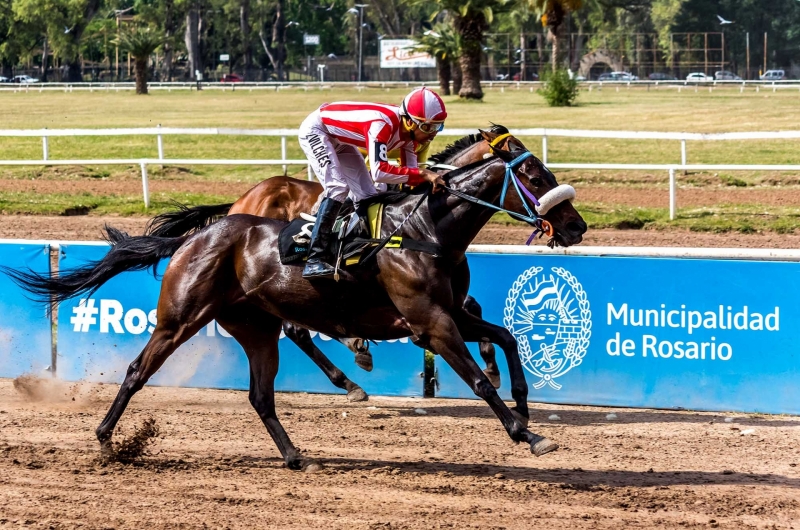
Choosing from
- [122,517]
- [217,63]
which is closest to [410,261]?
[122,517]

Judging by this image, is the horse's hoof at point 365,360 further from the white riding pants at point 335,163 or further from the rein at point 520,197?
the rein at point 520,197

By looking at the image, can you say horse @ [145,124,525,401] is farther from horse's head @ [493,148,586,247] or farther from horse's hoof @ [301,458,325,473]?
horse's hoof @ [301,458,325,473]

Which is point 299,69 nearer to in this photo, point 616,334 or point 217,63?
point 217,63

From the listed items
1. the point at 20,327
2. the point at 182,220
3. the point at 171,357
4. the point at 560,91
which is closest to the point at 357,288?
the point at 182,220

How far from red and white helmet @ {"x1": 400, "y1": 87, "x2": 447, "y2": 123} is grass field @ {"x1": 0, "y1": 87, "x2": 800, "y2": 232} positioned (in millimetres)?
8388

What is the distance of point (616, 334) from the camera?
7598 millimetres

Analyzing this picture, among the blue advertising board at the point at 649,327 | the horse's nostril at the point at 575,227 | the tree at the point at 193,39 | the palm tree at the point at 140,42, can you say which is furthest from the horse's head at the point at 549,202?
the tree at the point at 193,39

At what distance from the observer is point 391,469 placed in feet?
19.9

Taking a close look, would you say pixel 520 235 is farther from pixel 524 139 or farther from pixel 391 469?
pixel 524 139

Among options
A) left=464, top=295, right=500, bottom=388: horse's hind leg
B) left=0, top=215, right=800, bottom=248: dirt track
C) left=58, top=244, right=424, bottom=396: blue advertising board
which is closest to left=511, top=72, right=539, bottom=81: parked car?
left=0, top=215, right=800, bottom=248: dirt track

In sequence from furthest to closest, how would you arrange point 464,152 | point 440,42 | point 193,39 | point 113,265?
point 193,39, point 440,42, point 464,152, point 113,265

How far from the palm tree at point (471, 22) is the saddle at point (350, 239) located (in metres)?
34.0

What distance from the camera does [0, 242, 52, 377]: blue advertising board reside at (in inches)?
335

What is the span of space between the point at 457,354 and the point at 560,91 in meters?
34.7
